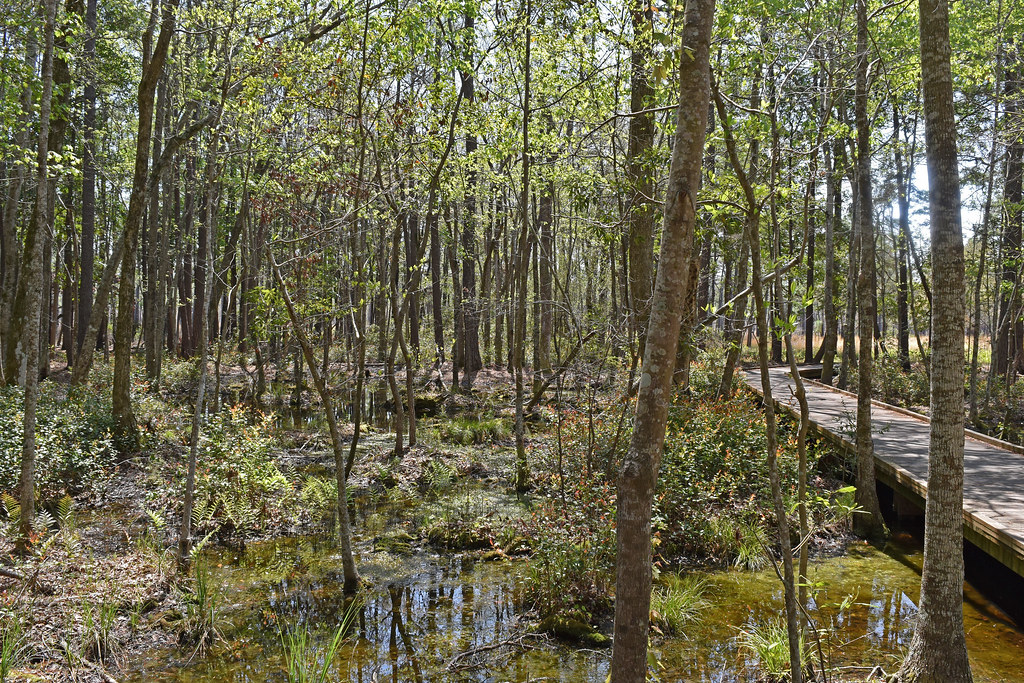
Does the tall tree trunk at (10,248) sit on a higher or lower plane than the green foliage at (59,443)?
higher

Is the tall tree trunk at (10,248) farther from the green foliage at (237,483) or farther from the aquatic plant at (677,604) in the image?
the aquatic plant at (677,604)

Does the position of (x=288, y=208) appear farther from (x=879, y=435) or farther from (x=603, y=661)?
(x=879, y=435)

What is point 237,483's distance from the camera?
9.01 m

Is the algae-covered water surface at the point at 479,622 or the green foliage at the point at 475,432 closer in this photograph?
the algae-covered water surface at the point at 479,622

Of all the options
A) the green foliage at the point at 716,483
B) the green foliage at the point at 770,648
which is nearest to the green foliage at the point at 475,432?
the green foliage at the point at 716,483

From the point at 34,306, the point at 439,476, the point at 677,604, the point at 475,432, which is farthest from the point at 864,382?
the point at 34,306

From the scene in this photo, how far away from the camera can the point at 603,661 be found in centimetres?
547

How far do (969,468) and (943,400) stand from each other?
540 centimetres

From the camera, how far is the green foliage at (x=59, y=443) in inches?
337

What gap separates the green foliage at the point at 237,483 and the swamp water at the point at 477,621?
1.92ft

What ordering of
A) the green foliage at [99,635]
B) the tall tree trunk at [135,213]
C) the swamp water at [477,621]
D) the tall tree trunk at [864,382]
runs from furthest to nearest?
the tall tree trunk at [135,213]
the tall tree trunk at [864,382]
the swamp water at [477,621]
the green foliage at [99,635]

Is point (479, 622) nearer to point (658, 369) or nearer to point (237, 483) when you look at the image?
point (658, 369)

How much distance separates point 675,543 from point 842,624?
213 centimetres

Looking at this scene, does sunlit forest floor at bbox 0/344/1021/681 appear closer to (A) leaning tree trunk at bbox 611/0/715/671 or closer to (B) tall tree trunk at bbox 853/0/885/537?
(B) tall tree trunk at bbox 853/0/885/537
